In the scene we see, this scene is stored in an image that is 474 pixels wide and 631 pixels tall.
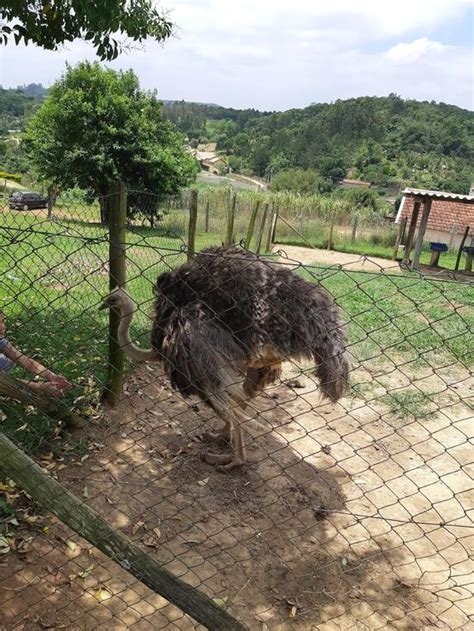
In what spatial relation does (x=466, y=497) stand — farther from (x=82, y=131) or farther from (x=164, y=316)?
(x=82, y=131)

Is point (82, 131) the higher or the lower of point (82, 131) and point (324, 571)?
the higher

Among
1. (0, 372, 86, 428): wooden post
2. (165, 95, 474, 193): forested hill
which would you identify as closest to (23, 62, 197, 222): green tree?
(0, 372, 86, 428): wooden post

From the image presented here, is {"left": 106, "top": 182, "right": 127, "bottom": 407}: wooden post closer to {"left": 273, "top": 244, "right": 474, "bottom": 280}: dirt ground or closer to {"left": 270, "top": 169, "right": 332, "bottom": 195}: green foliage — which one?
{"left": 273, "top": 244, "right": 474, "bottom": 280}: dirt ground

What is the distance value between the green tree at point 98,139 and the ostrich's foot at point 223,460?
13.6m

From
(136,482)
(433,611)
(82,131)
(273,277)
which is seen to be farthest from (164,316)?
(82,131)

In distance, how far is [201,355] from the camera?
2.99 m

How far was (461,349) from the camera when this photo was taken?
19.8 ft

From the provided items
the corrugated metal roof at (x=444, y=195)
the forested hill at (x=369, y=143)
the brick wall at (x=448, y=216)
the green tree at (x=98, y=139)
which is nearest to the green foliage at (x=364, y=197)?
the forested hill at (x=369, y=143)

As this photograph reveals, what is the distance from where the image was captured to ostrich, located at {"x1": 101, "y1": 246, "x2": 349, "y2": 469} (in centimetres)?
303

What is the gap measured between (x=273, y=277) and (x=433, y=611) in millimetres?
1788

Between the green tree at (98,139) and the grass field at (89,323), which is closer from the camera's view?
the grass field at (89,323)

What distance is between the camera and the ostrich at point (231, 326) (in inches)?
119

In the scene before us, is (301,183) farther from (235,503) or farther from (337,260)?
(235,503)

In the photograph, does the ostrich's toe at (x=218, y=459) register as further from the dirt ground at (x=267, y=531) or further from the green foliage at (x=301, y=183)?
the green foliage at (x=301, y=183)
